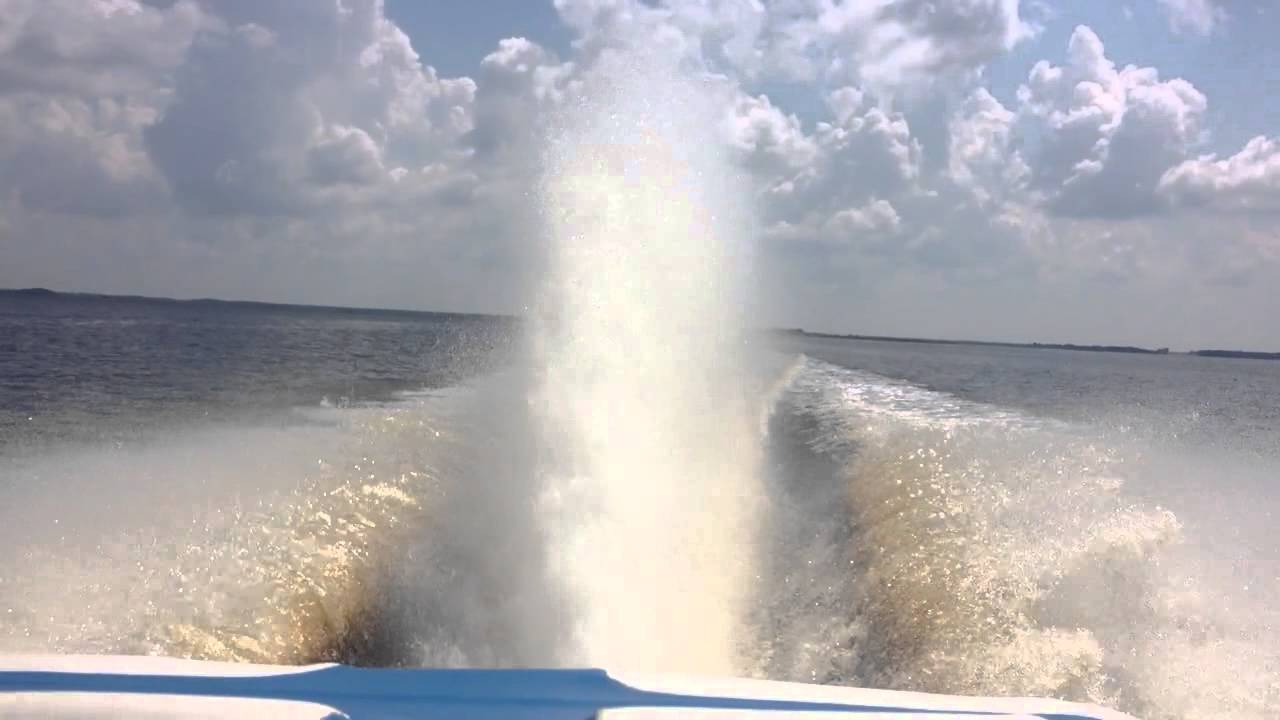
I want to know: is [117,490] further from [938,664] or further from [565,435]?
[938,664]

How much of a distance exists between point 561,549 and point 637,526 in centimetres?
104

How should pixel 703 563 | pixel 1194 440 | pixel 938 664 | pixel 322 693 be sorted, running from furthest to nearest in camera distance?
pixel 1194 440 < pixel 703 563 < pixel 938 664 < pixel 322 693

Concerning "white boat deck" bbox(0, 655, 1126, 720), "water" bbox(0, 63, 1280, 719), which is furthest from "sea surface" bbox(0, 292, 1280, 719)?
"white boat deck" bbox(0, 655, 1126, 720)

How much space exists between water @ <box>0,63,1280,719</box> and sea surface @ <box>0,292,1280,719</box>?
39mm

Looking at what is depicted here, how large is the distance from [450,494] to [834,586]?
499 centimetres

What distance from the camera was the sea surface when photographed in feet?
22.0

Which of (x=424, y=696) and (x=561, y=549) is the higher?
(x=424, y=696)

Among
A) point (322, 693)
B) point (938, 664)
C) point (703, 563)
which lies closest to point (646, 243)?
point (703, 563)

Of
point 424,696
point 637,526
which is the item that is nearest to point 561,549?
point 637,526

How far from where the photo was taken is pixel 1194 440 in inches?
897

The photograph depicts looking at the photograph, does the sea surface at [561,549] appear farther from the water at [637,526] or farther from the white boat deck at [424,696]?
the white boat deck at [424,696]

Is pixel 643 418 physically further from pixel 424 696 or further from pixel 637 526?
pixel 424 696

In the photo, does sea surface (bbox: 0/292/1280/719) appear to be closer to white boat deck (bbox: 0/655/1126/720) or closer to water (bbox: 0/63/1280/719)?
water (bbox: 0/63/1280/719)

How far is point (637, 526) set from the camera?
422 inches
